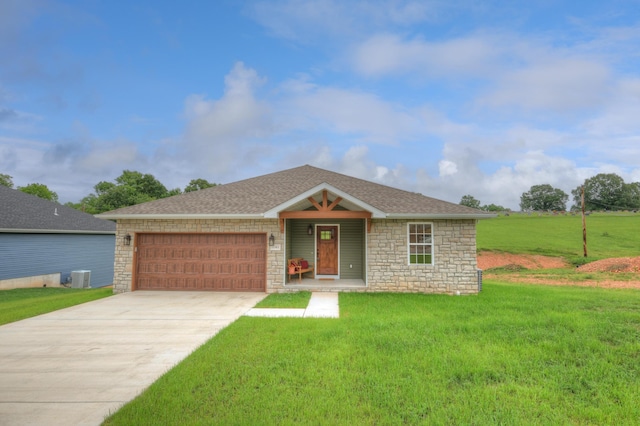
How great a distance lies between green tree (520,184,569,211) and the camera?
69.1 meters

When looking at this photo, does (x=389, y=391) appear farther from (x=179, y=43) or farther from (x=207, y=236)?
(x=179, y=43)

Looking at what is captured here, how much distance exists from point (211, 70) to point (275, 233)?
10383 millimetres

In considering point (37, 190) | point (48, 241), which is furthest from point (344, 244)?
point (37, 190)

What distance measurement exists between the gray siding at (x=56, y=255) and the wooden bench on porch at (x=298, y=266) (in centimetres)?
1382

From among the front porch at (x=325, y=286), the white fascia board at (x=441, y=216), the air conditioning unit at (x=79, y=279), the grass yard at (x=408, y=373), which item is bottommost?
the air conditioning unit at (x=79, y=279)

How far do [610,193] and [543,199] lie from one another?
39.7 ft

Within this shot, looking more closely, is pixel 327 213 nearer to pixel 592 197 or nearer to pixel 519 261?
pixel 519 261

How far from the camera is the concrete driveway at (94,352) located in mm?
3352

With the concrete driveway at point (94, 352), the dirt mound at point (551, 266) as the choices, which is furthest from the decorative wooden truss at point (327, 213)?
the dirt mound at point (551, 266)

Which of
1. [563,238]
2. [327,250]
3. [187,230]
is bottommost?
[327,250]

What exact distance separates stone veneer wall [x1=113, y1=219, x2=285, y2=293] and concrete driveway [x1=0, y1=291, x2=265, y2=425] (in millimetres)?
1764

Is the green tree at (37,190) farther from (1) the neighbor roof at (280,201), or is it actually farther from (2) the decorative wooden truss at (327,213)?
(2) the decorative wooden truss at (327,213)

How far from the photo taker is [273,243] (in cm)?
1034

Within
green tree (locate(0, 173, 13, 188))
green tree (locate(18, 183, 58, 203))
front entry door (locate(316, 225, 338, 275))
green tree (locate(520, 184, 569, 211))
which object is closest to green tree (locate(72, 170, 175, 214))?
green tree (locate(18, 183, 58, 203))
